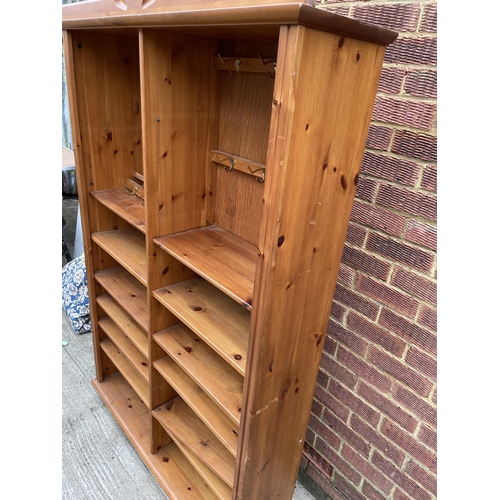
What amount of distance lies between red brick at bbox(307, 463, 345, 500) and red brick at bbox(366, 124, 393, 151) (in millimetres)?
1480

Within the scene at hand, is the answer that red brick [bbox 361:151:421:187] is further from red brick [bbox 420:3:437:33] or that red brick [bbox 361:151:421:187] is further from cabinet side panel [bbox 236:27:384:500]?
red brick [bbox 420:3:437:33]

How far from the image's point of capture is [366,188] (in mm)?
1287

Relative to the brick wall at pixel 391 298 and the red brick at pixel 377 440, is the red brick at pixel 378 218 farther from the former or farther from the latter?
the red brick at pixel 377 440

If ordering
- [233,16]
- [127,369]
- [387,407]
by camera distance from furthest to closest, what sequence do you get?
[127,369], [387,407], [233,16]

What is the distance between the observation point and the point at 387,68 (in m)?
1.13

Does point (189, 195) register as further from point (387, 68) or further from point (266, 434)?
point (266, 434)

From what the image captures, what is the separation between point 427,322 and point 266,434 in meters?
0.64

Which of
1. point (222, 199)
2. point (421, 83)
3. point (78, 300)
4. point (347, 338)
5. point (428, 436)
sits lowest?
point (78, 300)

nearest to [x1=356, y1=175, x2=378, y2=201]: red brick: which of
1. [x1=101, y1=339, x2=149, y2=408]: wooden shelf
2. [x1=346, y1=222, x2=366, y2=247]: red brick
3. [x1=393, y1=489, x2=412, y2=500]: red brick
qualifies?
[x1=346, y1=222, x2=366, y2=247]: red brick

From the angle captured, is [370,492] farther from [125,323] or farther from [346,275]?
[125,323]

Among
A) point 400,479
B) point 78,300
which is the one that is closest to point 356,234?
point 400,479

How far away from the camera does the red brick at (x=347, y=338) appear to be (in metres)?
1.45

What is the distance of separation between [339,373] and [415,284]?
56 cm
